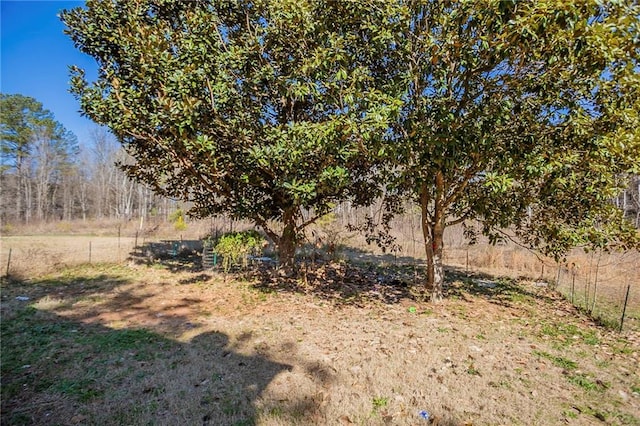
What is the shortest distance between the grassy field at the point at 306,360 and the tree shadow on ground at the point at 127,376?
0.06 feet

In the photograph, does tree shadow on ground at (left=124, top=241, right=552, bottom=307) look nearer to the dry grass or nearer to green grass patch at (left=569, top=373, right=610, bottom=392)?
the dry grass

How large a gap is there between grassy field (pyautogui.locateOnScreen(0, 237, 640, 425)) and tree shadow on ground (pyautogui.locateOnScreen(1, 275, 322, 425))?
2 cm

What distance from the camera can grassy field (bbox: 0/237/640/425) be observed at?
111 inches

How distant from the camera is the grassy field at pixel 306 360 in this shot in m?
2.83

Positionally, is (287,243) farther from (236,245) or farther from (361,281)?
(361,281)

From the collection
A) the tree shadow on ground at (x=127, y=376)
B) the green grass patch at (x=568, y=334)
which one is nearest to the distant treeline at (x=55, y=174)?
the tree shadow on ground at (x=127, y=376)

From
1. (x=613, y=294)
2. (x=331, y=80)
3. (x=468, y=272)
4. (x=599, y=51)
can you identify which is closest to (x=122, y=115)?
(x=331, y=80)

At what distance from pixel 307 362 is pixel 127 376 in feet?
6.41

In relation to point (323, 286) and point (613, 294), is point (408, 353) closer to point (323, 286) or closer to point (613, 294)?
point (323, 286)

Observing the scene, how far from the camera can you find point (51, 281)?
25.8 ft

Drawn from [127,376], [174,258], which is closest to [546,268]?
[127,376]

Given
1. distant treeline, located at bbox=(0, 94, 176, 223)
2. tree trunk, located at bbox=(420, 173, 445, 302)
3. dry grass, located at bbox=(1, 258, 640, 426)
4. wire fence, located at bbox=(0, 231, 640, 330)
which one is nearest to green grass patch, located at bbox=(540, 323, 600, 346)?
dry grass, located at bbox=(1, 258, 640, 426)

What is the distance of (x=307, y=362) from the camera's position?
3.79 m

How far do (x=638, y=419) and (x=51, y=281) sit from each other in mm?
10649
